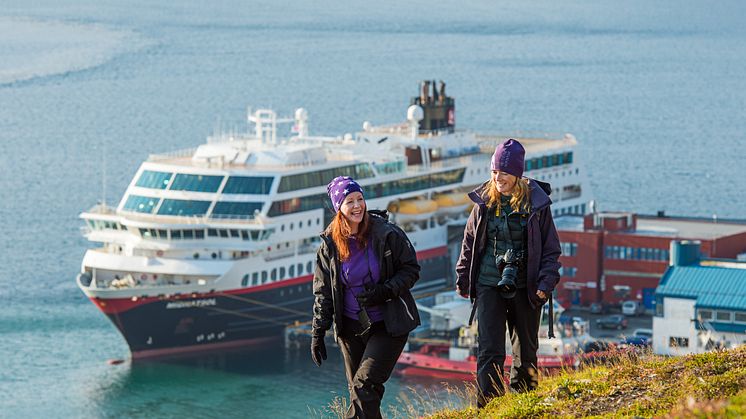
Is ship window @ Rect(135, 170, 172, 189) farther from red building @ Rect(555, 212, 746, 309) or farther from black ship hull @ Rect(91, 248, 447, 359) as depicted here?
red building @ Rect(555, 212, 746, 309)

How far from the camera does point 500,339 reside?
44.9 feet

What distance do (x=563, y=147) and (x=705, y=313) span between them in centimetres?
2157

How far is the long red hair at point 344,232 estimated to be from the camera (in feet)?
42.3

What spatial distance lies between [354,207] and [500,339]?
172 centimetres

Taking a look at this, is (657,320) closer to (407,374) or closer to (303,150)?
(407,374)

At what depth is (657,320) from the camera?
42.5 metres

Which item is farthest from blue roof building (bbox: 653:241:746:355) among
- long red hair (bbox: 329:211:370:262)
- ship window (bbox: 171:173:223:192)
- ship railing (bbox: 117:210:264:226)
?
long red hair (bbox: 329:211:370:262)

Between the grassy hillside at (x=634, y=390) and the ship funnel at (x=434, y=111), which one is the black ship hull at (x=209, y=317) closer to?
the ship funnel at (x=434, y=111)

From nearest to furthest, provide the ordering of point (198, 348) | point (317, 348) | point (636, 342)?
point (317, 348), point (636, 342), point (198, 348)

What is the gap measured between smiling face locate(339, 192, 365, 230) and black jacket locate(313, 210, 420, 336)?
16cm

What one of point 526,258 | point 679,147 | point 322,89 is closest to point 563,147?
point 679,147

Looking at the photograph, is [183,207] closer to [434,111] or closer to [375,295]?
[434,111]

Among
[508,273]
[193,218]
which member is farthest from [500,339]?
[193,218]

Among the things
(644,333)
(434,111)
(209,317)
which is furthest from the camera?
(434,111)
